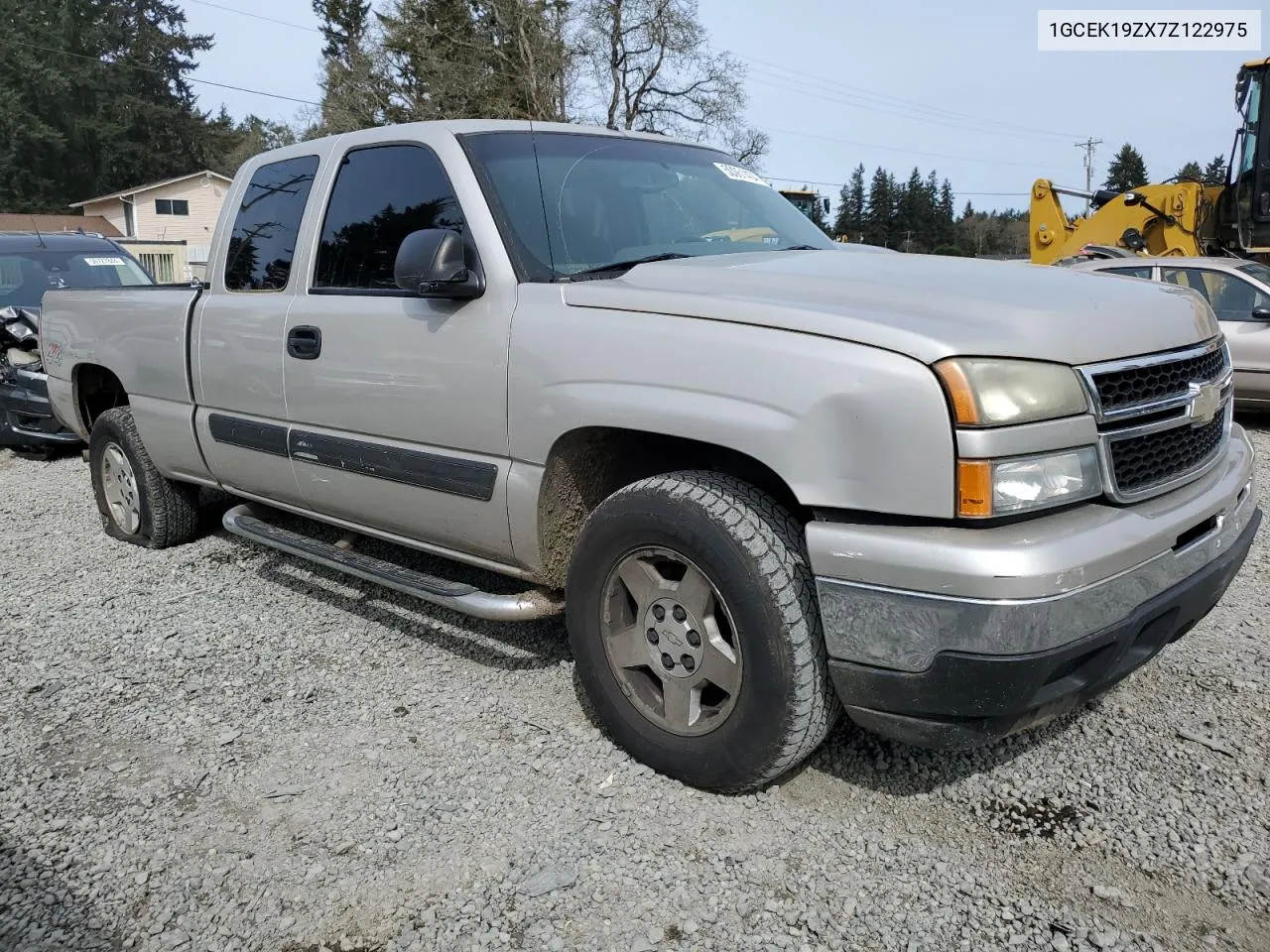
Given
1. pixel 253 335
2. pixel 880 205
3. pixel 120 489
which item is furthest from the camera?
pixel 880 205

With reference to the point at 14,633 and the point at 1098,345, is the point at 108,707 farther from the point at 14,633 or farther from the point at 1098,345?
the point at 1098,345

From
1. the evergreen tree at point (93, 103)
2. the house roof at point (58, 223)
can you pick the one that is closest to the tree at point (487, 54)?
the house roof at point (58, 223)

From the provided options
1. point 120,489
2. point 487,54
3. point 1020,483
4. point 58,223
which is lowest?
point 120,489

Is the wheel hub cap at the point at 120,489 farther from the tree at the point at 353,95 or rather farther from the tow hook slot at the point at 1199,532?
the tree at the point at 353,95

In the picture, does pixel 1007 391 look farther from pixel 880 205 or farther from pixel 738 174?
pixel 880 205

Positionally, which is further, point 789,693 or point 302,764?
point 302,764

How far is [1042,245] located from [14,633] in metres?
15.3

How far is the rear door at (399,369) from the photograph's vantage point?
3176 mm

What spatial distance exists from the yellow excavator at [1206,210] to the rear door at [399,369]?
34.9 ft

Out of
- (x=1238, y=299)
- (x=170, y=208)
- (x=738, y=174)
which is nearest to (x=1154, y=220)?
(x=1238, y=299)

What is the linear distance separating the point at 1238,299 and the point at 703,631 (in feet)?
26.9

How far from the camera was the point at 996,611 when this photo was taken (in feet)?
7.11

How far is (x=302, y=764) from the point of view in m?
3.11

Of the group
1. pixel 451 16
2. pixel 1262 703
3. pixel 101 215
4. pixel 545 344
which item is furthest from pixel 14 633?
pixel 101 215
